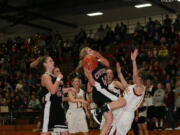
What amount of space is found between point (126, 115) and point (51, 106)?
4.91 ft

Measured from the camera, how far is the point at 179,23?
55.0 ft

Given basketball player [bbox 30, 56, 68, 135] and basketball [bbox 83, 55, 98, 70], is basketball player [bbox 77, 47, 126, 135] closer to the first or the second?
basketball [bbox 83, 55, 98, 70]

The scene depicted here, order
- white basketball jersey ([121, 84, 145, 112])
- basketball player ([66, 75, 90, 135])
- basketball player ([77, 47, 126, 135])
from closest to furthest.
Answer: basketball player ([77, 47, 126, 135]) < white basketball jersey ([121, 84, 145, 112]) < basketball player ([66, 75, 90, 135])

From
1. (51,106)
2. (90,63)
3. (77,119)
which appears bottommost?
(77,119)

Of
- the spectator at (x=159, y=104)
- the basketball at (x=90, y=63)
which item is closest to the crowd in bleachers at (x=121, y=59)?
the spectator at (x=159, y=104)

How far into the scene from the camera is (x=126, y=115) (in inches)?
260

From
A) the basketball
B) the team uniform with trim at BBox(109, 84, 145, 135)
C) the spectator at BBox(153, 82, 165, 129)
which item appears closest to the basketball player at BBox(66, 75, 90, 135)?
the team uniform with trim at BBox(109, 84, 145, 135)

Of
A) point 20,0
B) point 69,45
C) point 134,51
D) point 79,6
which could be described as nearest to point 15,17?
point 20,0

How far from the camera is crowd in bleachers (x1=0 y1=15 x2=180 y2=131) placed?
38.9 feet

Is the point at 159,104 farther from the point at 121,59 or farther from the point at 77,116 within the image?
the point at 121,59

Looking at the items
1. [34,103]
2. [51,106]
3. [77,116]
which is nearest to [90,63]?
[51,106]

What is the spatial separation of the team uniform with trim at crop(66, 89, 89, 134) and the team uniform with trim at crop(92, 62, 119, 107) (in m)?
2.99

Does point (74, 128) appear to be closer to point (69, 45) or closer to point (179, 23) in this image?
point (179, 23)

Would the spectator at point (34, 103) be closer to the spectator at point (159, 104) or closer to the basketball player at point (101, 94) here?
the spectator at point (159, 104)
